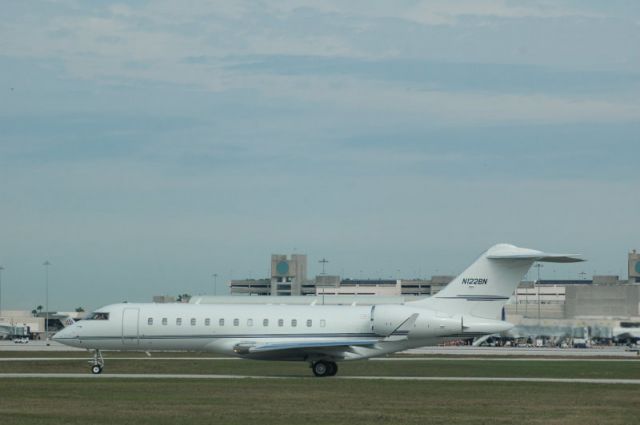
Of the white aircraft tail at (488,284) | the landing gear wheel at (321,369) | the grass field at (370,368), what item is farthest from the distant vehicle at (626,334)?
the landing gear wheel at (321,369)

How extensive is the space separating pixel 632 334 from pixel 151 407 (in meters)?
108

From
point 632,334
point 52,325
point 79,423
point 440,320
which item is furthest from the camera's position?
point 52,325

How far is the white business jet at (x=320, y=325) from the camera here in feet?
162

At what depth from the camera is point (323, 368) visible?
164 feet

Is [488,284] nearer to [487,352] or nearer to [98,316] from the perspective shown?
[98,316]

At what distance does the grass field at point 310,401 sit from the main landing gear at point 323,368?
41.8 inches

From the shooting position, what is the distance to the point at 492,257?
165 feet

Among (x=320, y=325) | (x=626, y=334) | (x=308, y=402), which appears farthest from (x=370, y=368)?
(x=626, y=334)

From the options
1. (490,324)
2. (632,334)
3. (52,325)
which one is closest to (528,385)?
(490,324)

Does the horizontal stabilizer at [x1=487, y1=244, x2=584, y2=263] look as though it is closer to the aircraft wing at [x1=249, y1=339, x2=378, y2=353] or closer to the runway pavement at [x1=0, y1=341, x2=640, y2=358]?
the aircraft wing at [x1=249, y1=339, x2=378, y2=353]

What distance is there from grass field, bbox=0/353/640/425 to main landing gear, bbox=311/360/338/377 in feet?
3.48

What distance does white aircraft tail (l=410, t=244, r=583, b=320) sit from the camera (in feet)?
164

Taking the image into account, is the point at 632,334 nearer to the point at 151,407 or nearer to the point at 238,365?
the point at 238,365

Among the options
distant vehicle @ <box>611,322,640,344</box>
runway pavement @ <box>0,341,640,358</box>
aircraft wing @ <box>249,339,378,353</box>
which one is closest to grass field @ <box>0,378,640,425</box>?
aircraft wing @ <box>249,339,378,353</box>
